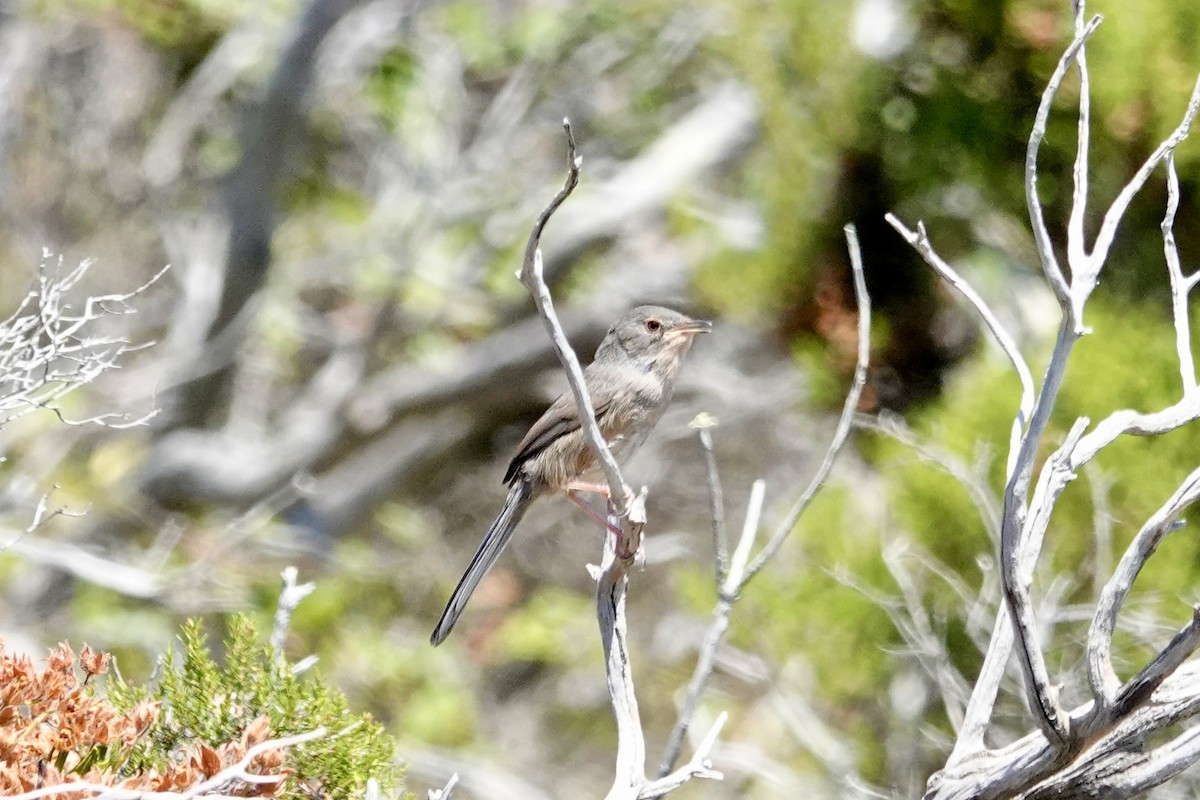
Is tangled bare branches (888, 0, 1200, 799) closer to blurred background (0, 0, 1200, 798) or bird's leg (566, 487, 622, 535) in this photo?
bird's leg (566, 487, 622, 535)

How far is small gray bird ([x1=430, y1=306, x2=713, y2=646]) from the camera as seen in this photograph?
534 cm

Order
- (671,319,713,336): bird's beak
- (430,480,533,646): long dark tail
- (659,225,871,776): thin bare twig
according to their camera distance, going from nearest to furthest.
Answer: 1. (659,225,871,776): thin bare twig
2. (430,480,533,646): long dark tail
3. (671,319,713,336): bird's beak

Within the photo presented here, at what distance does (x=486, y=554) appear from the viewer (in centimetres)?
494

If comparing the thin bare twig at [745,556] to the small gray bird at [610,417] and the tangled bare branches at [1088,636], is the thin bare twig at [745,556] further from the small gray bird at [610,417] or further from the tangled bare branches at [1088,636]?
the small gray bird at [610,417]

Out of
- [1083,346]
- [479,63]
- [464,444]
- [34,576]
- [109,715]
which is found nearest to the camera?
[109,715]

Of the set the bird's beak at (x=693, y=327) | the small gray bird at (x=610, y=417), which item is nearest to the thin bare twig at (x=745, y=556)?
the small gray bird at (x=610, y=417)

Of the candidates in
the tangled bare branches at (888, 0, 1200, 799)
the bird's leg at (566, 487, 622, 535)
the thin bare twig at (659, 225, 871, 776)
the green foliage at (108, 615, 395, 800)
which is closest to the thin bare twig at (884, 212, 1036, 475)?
the tangled bare branches at (888, 0, 1200, 799)

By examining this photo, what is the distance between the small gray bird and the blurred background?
3.56 ft

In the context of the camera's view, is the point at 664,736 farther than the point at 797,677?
Yes

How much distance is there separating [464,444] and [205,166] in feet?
11.2

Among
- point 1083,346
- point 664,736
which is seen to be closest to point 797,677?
point 1083,346

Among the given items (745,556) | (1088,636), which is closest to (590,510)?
(745,556)

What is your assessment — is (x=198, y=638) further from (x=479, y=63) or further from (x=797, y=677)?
(x=479, y=63)

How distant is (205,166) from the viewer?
1132cm
